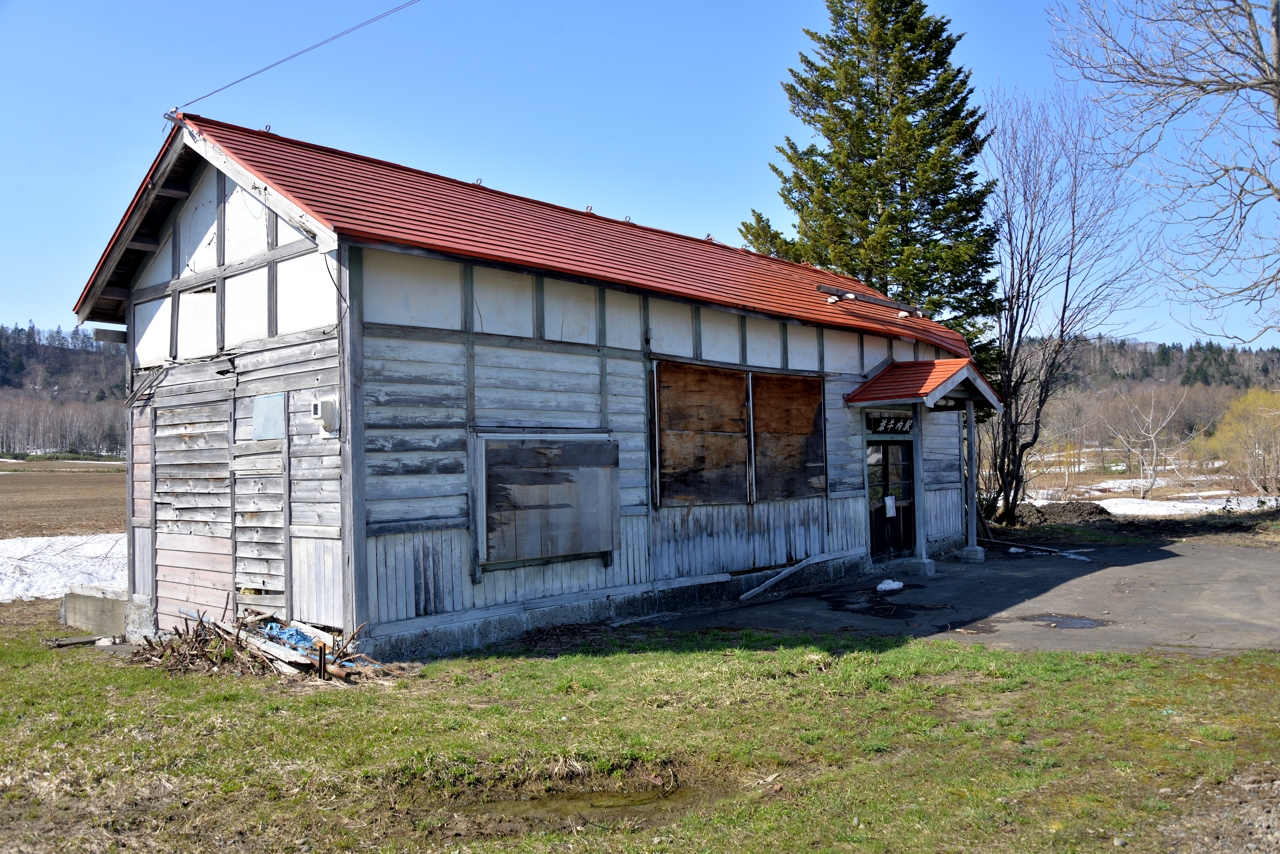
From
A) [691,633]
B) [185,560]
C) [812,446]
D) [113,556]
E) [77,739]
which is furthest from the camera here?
[113,556]

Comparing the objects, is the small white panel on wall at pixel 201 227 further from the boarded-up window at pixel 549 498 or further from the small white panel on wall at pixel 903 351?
the small white panel on wall at pixel 903 351

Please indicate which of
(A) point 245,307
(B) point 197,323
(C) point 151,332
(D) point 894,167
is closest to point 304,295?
(A) point 245,307

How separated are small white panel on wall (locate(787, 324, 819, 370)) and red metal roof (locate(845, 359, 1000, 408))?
1134 millimetres

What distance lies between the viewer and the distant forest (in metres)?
100

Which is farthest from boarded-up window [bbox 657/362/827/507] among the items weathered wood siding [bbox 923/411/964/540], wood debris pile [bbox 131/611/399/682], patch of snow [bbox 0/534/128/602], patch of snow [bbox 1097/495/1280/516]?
patch of snow [bbox 1097/495/1280/516]

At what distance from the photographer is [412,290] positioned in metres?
9.18

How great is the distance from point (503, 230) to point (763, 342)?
4.47m

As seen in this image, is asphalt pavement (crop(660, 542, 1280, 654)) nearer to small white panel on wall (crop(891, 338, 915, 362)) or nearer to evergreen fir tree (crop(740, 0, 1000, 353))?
small white panel on wall (crop(891, 338, 915, 362))

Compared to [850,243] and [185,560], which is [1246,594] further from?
[850,243]

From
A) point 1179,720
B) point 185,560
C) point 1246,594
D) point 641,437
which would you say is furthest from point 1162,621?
point 185,560

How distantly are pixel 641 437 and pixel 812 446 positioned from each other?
12.8ft

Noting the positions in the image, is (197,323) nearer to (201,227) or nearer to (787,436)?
(201,227)

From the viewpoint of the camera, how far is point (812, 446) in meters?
14.1

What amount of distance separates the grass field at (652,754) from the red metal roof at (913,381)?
21.6ft
